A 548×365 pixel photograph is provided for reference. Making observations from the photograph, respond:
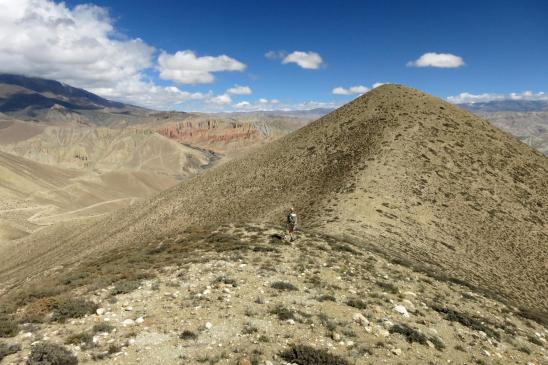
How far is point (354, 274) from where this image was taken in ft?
70.8

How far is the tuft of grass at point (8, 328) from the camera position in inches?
546

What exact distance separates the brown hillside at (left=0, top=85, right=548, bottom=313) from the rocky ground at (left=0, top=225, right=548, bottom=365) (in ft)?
32.0

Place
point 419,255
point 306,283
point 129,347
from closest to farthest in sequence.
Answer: point 129,347 → point 306,283 → point 419,255

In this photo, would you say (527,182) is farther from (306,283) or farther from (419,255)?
(306,283)

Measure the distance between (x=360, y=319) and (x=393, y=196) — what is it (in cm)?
3486

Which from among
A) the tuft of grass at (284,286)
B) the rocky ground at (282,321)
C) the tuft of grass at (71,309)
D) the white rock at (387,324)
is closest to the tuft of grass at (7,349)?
the rocky ground at (282,321)

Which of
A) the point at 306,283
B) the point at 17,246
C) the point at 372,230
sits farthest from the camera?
the point at 17,246

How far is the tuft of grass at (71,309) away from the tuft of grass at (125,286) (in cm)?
156

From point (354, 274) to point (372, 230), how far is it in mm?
15078

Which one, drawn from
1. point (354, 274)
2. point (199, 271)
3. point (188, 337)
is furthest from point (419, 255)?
point (188, 337)

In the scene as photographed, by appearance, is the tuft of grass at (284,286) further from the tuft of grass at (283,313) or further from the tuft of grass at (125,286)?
the tuft of grass at (125,286)

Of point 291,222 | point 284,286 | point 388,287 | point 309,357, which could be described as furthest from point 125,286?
point 388,287

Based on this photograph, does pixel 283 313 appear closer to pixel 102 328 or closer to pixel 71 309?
pixel 102 328

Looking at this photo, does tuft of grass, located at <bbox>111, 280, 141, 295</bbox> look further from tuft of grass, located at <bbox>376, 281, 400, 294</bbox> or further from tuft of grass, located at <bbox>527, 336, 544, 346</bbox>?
tuft of grass, located at <bbox>527, 336, 544, 346</bbox>
